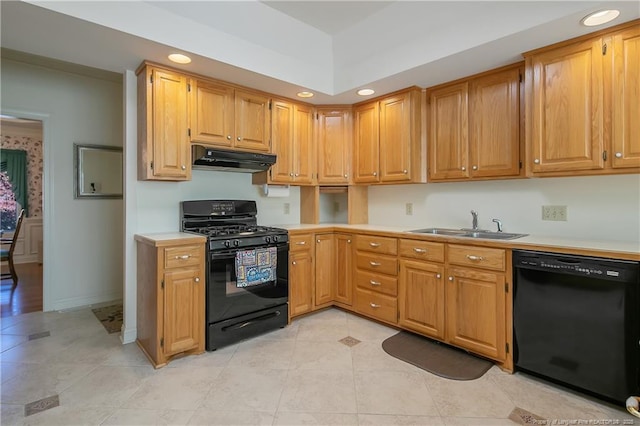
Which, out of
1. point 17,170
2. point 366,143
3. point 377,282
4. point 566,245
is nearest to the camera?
point 566,245

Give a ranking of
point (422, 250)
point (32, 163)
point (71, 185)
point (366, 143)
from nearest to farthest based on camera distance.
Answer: point (422, 250) < point (366, 143) < point (71, 185) < point (32, 163)

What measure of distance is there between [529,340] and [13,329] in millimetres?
4366

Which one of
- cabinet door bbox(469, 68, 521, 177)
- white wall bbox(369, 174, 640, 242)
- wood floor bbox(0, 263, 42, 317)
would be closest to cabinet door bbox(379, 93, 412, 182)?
white wall bbox(369, 174, 640, 242)

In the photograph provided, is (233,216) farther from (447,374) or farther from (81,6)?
(447,374)

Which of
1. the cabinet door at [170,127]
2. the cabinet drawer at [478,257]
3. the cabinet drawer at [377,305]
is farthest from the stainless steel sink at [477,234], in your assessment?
the cabinet door at [170,127]

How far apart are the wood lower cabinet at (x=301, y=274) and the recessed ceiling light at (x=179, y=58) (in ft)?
5.65

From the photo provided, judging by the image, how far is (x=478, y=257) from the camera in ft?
7.81

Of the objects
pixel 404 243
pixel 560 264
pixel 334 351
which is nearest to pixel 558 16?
pixel 560 264

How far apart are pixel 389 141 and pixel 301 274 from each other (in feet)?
5.40

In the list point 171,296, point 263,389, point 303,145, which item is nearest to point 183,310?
point 171,296

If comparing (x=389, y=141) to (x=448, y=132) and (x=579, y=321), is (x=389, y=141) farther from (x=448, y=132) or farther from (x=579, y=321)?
(x=579, y=321)

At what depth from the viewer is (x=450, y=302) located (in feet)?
8.38

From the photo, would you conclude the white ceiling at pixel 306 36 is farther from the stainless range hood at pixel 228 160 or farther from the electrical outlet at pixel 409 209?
the electrical outlet at pixel 409 209

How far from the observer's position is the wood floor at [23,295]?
11.6 ft
